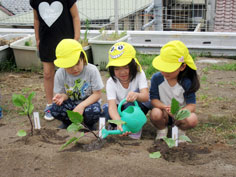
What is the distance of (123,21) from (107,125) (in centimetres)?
336

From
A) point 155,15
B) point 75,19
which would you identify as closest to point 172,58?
point 75,19

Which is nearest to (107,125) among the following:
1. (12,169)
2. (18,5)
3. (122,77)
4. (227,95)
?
(122,77)

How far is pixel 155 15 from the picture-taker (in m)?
5.43

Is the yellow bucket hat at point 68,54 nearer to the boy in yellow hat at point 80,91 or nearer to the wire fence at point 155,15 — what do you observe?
the boy in yellow hat at point 80,91

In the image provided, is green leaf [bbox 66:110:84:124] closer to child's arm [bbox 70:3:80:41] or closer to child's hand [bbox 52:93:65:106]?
child's hand [bbox 52:93:65:106]

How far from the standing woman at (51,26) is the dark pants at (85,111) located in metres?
0.33

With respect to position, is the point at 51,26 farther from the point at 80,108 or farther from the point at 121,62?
the point at 121,62


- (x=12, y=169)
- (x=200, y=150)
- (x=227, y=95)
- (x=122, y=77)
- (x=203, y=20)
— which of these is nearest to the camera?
(x=12, y=169)

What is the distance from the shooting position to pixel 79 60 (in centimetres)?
231

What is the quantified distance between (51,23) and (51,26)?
1.0 inches

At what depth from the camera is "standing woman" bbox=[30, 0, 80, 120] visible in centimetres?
273

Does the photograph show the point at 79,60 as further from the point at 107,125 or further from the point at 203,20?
the point at 203,20

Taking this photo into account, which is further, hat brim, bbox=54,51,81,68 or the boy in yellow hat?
the boy in yellow hat

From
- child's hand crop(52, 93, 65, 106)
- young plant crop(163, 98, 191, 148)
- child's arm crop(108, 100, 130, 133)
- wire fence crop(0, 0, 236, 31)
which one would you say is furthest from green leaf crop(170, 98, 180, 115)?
wire fence crop(0, 0, 236, 31)
